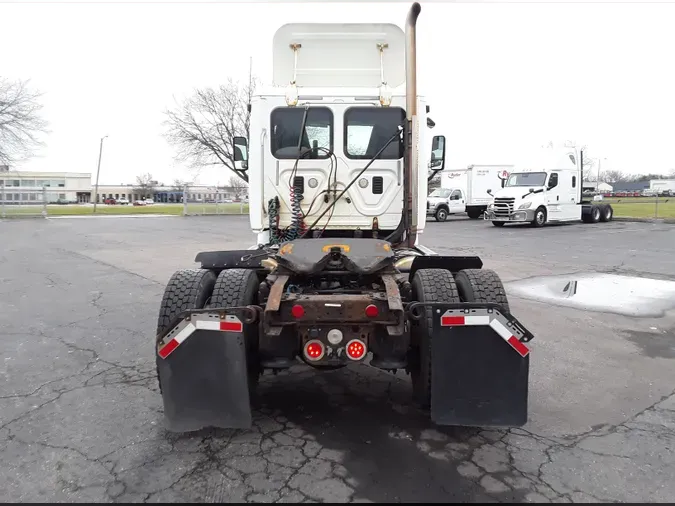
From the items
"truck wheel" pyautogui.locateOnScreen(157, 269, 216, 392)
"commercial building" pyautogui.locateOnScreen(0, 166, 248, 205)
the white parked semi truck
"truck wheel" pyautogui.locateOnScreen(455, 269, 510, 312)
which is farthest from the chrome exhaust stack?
"commercial building" pyautogui.locateOnScreen(0, 166, 248, 205)

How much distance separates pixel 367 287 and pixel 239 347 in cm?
125

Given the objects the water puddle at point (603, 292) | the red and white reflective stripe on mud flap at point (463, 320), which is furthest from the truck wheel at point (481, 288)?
the water puddle at point (603, 292)

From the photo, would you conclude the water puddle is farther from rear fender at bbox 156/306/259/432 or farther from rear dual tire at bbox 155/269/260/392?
rear fender at bbox 156/306/259/432

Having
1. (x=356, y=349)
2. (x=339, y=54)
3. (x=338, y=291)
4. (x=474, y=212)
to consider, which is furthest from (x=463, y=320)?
(x=474, y=212)

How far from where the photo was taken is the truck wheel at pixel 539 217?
24.0 metres

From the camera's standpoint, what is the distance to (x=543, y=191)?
24.3m

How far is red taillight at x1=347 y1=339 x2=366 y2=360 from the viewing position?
3385 mm

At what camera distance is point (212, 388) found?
3289 millimetres

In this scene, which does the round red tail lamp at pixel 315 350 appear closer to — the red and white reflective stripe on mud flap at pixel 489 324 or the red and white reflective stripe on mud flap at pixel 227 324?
the red and white reflective stripe on mud flap at pixel 227 324

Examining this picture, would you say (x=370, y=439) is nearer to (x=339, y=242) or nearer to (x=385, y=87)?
(x=339, y=242)

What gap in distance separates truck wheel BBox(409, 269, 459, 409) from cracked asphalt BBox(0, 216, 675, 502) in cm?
32

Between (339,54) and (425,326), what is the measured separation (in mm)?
4080

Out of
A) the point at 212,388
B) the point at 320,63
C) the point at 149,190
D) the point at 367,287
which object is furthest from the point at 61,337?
the point at 149,190

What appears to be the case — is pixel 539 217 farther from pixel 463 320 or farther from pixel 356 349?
pixel 356 349
